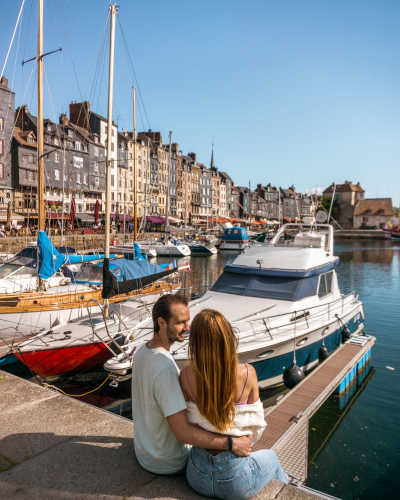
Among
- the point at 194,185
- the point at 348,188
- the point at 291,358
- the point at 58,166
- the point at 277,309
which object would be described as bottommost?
the point at 291,358

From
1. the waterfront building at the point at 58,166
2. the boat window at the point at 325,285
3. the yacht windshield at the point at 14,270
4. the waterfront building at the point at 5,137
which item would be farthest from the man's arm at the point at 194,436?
the waterfront building at the point at 5,137

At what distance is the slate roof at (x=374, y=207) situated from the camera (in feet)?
370

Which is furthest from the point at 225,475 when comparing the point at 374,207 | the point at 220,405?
the point at 374,207

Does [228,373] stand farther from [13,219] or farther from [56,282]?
[13,219]

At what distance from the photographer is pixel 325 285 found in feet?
39.3

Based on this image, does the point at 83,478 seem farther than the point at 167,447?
Yes

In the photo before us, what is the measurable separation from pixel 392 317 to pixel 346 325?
7.99 metres

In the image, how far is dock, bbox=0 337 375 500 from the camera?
2980 millimetres

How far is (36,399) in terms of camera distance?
477 centimetres

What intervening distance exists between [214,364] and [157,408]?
0.65 meters

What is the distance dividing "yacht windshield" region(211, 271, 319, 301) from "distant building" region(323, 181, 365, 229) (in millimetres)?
114287

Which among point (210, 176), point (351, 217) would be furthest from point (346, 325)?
point (351, 217)

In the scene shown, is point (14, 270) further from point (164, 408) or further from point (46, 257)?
point (164, 408)

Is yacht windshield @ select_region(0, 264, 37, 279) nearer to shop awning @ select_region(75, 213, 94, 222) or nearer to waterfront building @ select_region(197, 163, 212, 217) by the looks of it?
shop awning @ select_region(75, 213, 94, 222)
